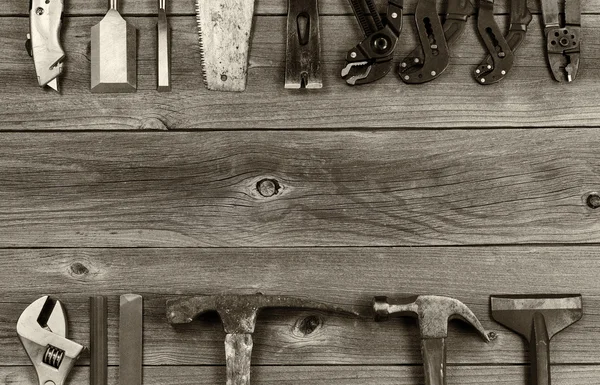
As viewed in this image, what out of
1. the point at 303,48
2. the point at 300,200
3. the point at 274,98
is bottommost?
the point at 300,200

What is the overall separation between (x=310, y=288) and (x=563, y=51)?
80 cm

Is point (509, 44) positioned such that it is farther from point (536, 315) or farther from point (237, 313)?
point (237, 313)

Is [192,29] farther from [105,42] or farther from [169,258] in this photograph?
[169,258]

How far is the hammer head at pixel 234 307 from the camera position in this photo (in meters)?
1.64

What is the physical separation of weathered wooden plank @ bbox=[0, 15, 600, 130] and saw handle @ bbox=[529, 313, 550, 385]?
0.46 meters

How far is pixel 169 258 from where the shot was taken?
5.65 feet

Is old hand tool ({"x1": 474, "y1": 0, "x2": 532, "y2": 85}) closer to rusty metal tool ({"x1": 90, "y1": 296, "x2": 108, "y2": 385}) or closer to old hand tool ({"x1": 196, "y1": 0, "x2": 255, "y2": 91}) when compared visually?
old hand tool ({"x1": 196, "y1": 0, "x2": 255, "y2": 91})

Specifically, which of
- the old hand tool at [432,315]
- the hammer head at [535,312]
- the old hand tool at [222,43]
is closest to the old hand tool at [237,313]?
the old hand tool at [432,315]

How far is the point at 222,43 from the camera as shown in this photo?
5.72ft

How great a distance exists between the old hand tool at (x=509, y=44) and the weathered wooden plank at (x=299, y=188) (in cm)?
13

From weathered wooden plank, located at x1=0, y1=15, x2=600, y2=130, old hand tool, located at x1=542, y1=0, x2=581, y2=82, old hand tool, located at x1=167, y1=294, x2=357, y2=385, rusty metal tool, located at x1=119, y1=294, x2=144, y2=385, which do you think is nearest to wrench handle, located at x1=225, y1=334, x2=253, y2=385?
old hand tool, located at x1=167, y1=294, x2=357, y2=385

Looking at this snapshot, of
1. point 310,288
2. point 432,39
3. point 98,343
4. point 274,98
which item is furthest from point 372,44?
point 98,343

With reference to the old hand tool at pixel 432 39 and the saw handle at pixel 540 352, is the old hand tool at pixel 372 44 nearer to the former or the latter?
the old hand tool at pixel 432 39

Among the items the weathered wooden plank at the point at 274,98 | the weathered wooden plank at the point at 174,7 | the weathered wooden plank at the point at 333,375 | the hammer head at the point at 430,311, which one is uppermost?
the weathered wooden plank at the point at 174,7
